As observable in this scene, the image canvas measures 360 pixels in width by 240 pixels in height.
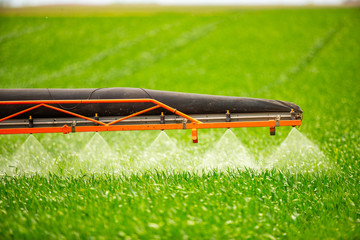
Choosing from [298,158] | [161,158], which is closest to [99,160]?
[161,158]

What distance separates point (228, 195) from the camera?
20.5 ft

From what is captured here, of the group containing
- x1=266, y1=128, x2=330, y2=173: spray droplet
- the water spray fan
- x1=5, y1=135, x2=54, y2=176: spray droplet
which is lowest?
x1=266, y1=128, x2=330, y2=173: spray droplet

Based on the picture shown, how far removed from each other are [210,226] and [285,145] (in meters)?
4.85

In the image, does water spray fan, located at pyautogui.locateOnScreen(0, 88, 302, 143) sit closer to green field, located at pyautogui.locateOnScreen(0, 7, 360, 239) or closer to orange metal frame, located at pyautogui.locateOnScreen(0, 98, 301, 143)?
orange metal frame, located at pyautogui.locateOnScreen(0, 98, 301, 143)

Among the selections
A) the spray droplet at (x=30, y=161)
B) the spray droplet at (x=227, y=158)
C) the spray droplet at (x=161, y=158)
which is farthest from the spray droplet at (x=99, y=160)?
the spray droplet at (x=227, y=158)

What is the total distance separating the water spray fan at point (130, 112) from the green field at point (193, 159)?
1.06 m

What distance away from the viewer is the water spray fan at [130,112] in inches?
274

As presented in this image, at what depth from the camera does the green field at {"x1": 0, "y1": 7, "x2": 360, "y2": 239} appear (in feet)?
17.4

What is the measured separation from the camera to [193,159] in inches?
336

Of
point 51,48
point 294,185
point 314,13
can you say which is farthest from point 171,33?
point 294,185

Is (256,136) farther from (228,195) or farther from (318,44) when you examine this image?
(318,44)

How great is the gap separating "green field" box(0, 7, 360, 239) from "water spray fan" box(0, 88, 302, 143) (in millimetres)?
1063

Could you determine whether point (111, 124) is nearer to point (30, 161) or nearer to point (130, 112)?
A: point (130, 112)

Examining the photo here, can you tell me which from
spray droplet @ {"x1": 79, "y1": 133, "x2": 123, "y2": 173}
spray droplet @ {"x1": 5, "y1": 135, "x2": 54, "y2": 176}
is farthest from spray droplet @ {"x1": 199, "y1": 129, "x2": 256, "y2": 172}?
spray droplet @ {"x1": 5, "y1": 135, "x2": 54, "y2": 176}
